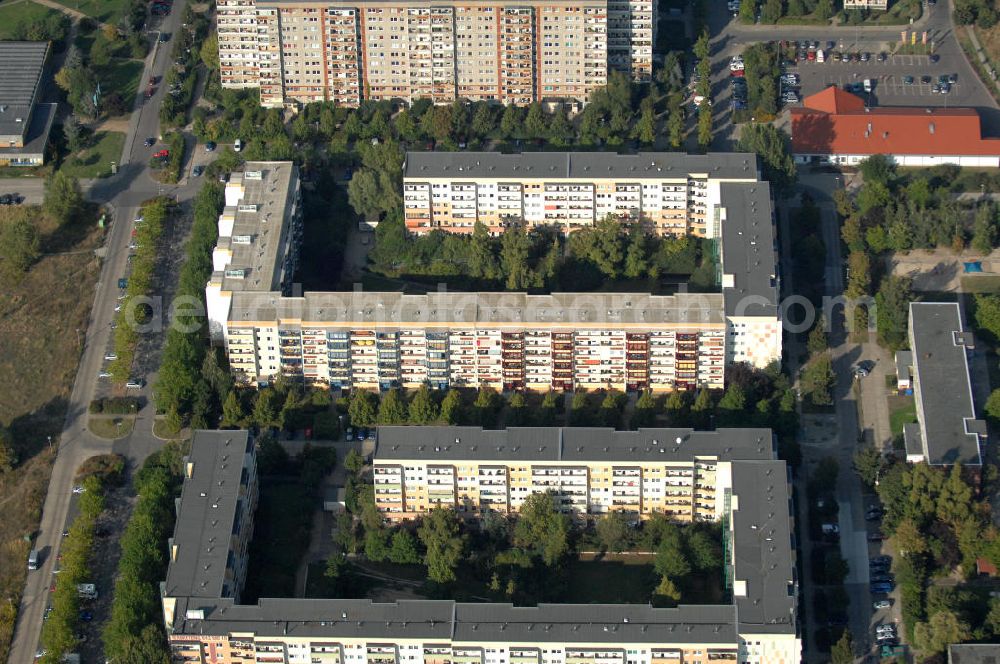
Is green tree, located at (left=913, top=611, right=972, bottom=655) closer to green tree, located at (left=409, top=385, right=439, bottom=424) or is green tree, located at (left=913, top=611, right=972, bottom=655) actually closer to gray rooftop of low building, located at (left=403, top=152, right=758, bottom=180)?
green tree, located at (left=409, top=385, right=439, bottom=424)

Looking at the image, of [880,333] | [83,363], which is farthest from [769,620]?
[83,363]

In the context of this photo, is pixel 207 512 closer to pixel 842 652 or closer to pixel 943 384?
pixel 842 652

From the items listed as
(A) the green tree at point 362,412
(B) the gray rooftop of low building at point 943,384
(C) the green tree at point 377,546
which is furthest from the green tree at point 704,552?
(A) the green tree at point 362,412

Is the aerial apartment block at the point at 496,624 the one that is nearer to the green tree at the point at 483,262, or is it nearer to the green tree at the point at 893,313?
the green tree at the point at 893,313

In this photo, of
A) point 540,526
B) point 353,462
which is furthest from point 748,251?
point 353,462

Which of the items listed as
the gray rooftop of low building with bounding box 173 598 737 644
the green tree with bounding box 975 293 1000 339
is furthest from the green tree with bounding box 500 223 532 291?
the gray rooftop of low building with bounding box 173 598 737 644
